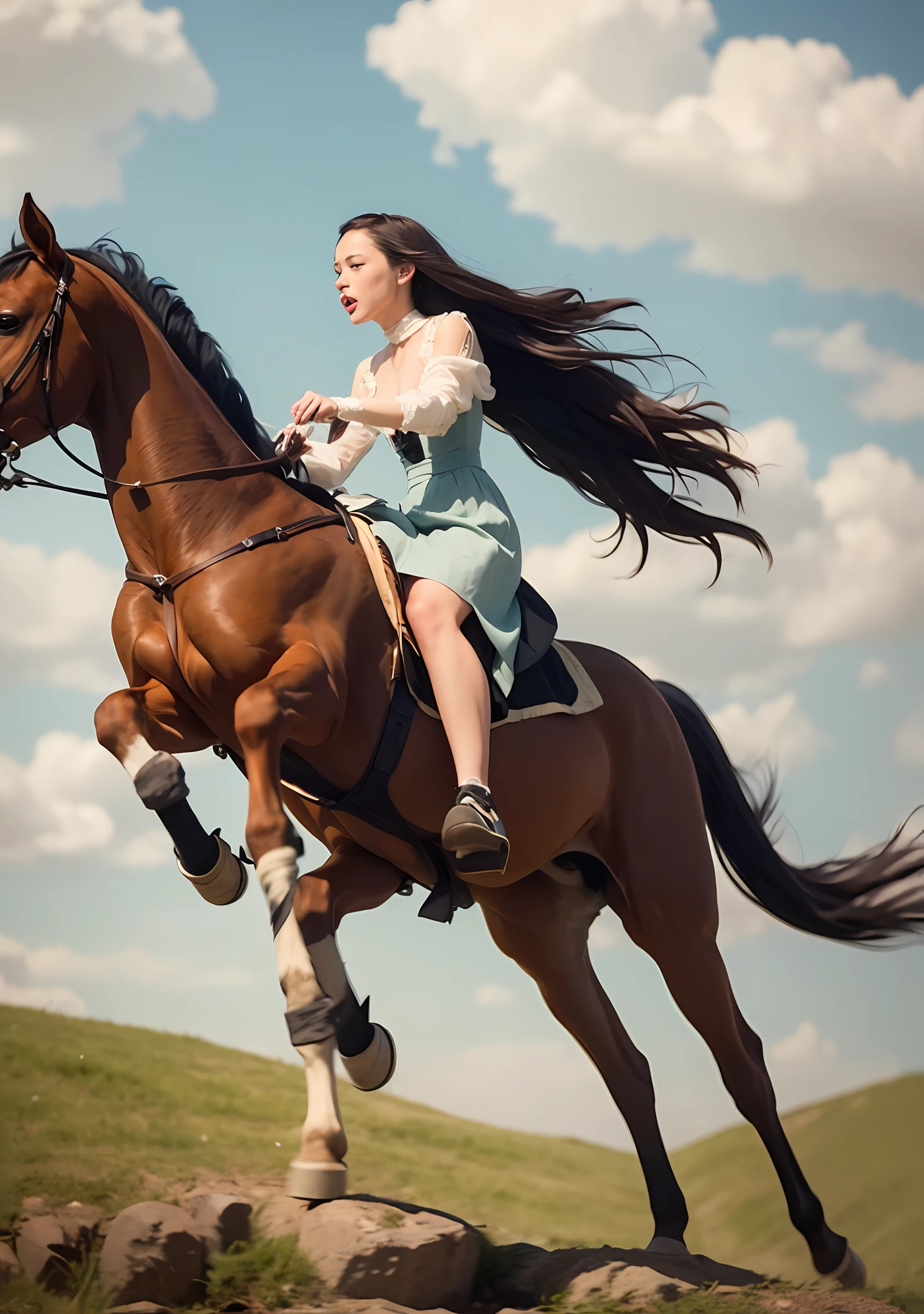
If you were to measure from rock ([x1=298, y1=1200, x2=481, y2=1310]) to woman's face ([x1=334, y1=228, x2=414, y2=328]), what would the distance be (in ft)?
8.98

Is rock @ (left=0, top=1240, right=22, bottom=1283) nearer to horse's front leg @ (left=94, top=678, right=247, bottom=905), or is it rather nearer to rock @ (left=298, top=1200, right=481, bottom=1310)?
rock @ (left=298, top=1200, right=481, bottom=1310)

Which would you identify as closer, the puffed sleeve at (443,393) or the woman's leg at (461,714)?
the woman's leg at (461,714)

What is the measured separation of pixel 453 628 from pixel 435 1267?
6.11 ft

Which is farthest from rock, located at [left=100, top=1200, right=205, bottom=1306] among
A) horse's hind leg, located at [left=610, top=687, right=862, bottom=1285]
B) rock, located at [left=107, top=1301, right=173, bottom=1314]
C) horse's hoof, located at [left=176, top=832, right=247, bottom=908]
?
horse's hind leg, located at [left=610, top=687, right=862, bottom=1285]

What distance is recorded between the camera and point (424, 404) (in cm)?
355

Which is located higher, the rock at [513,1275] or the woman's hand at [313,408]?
the woman's hand at [313,408]

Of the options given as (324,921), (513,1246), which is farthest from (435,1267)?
(324,921)

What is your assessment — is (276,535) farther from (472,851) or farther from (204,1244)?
(204,1244)

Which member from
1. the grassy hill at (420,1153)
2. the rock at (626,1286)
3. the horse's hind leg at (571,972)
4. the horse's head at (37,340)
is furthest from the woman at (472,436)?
the grassy hill at (420,1153)

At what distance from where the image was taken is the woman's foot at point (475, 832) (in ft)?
10.8

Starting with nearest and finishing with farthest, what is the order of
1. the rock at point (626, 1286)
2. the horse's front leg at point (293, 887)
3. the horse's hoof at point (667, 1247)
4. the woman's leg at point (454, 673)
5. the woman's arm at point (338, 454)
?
the horse's front leg at point (293, 887) → the woman's leg at point (454, 673) → the rock at point (626, 1286) → the woman's arm at point (338, 454) → the horse's hoof at point (667, 1247)

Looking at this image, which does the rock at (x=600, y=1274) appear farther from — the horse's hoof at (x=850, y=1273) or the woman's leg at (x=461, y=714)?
the woman's leg at (x=461, y=714)

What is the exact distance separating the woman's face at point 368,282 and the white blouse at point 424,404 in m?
0.16

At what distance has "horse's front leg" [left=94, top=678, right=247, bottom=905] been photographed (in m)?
3.33
